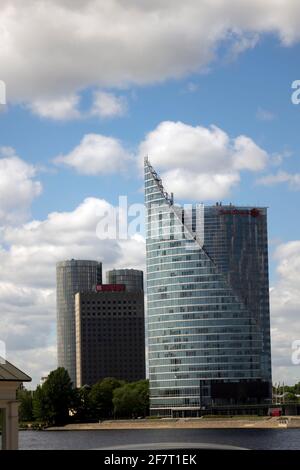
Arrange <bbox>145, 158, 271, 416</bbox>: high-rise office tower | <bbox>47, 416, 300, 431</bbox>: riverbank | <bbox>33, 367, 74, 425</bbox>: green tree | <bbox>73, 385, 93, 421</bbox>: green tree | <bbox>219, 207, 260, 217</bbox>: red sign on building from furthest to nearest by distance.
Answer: <bbox>219, 207, 260, 217</bbox>: red sign on building < <bbox>145, 158, 271, 416</bbox>: high-rise office tower < <bbox>73, 385, 93, 421</bbox>: green tree < <bbox>33, 367, 74, 425</bbox>: green tree < <bbox>47, 416, 300, 431</bbox>: riverbank

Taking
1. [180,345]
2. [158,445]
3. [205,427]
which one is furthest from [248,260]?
[158,445]

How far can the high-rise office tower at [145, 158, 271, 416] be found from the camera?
142 meters

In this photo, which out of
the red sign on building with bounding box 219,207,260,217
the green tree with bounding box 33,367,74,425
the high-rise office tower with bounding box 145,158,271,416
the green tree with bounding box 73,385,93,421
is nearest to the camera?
the green tree with bounding box 33,367,74,425

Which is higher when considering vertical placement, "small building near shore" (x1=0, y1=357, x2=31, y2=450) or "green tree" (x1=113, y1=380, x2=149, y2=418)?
"small building near shore" (x1=0, y1=357, x2=31, y2=450)

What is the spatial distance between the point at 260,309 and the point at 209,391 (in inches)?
595

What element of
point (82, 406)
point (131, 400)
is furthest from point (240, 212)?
point (82, 406)

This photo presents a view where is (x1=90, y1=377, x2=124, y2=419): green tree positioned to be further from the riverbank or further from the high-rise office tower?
the high-rise office tower

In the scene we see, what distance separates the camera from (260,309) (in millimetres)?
144750

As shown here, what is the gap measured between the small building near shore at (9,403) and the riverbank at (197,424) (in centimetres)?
11691

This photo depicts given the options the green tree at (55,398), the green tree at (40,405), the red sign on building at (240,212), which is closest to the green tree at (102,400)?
the green tree at (55,398)

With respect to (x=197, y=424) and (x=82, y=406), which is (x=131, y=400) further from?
(x=197, y=424)

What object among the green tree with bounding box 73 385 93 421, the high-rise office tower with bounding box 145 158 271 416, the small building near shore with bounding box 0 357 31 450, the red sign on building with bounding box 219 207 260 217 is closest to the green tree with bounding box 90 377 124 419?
the green tree with bounding box 73 385 93 421

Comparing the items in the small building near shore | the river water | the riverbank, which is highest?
the small building near shore
